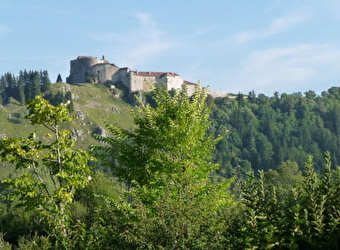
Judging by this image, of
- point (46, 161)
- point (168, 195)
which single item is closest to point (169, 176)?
point (168, 195)

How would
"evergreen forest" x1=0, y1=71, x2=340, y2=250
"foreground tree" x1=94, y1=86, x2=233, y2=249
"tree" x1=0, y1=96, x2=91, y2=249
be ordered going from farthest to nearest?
"tree" x1=0, y1=96, x2=91, y2=249
"foreground tree" x1=94, y1=86, x2=233, y2=249
"evergreen forest" x1=0, y1=71, x2=340, y2=250

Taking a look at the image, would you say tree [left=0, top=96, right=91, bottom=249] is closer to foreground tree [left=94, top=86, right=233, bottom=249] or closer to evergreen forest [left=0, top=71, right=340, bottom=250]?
evergreen forest [left=0, top=71, right=340, bottom=250]

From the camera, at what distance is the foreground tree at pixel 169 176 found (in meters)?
14.7

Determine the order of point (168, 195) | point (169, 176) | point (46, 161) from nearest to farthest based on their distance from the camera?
point (168, 195), point (169, 176), point (46, 161)

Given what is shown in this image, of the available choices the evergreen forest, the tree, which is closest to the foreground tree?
the evergreen forest

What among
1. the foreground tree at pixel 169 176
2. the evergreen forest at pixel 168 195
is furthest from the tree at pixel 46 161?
the foreground tree at pixel 169 176

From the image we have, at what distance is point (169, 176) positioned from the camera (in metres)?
19.8

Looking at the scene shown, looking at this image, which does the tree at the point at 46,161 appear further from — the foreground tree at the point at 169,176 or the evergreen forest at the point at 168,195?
the foreground tree at the point at 169,176

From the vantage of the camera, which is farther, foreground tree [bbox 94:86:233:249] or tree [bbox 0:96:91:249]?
tree [bbox 0:96:91:249]

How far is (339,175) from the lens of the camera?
11.8 meters

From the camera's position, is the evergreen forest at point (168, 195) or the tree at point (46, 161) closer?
the evergreen forest at point (168, 195)

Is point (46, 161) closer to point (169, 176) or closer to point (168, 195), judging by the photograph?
point (169, 176)

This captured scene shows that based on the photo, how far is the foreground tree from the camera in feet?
48.1

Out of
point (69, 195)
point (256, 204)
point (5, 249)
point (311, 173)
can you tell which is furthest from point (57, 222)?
point (5, 249)
